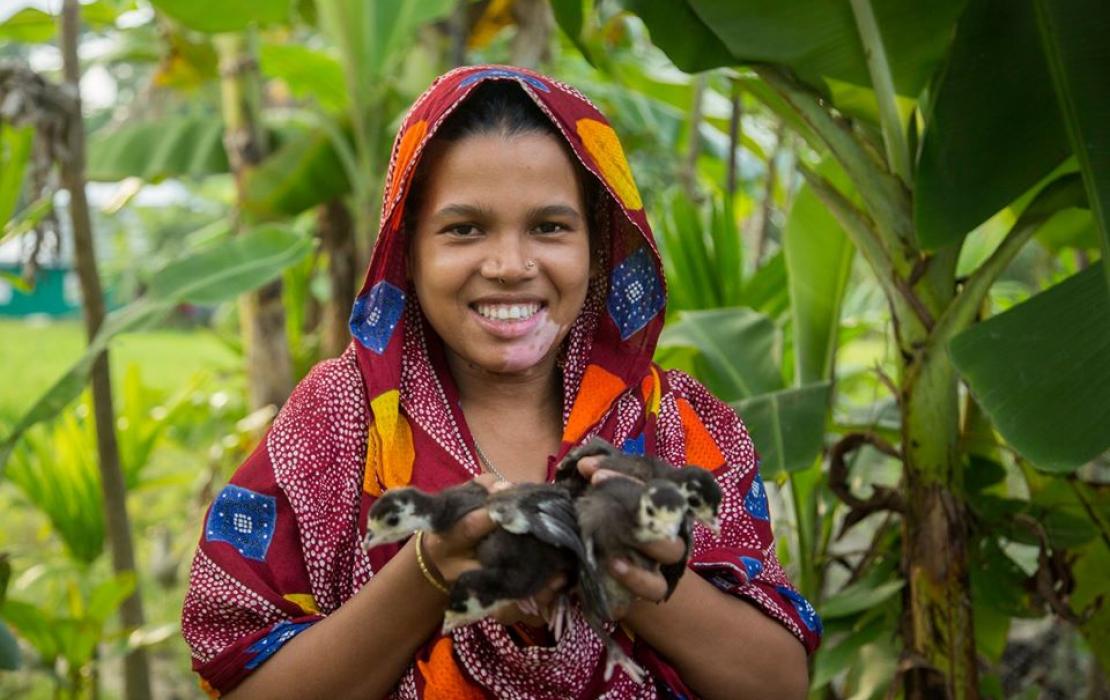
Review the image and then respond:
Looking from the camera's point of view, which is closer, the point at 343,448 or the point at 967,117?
the point at 343,448

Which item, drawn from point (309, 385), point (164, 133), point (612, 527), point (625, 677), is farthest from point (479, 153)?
point (164, 133)

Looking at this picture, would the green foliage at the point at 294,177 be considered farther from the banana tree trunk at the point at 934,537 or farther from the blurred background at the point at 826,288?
the banana tree trunk at the point at 934,537

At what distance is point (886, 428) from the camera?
272cm

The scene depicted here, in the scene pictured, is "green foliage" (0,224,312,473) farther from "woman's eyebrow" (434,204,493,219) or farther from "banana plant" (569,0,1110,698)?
"woman's eyebrow" (434,204,493,219)

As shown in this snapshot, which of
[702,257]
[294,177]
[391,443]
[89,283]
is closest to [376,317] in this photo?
[391,443]

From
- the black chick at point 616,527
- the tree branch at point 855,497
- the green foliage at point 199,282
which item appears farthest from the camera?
the green foliage at point 199,282

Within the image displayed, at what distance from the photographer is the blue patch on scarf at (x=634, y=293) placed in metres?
1.63

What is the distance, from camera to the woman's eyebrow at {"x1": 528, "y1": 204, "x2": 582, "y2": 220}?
144 cm

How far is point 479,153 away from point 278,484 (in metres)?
0.45

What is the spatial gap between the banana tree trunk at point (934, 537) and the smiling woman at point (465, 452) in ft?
2.08

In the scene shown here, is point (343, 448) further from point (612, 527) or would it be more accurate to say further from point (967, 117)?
point (967, 117)

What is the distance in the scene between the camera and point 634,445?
5.07 ft

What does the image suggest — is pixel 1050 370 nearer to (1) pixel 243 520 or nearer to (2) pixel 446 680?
(2) pixel 446 680

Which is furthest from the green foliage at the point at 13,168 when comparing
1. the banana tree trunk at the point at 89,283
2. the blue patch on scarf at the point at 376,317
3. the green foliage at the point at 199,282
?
the blue patch on scarf at the point at 376,317
